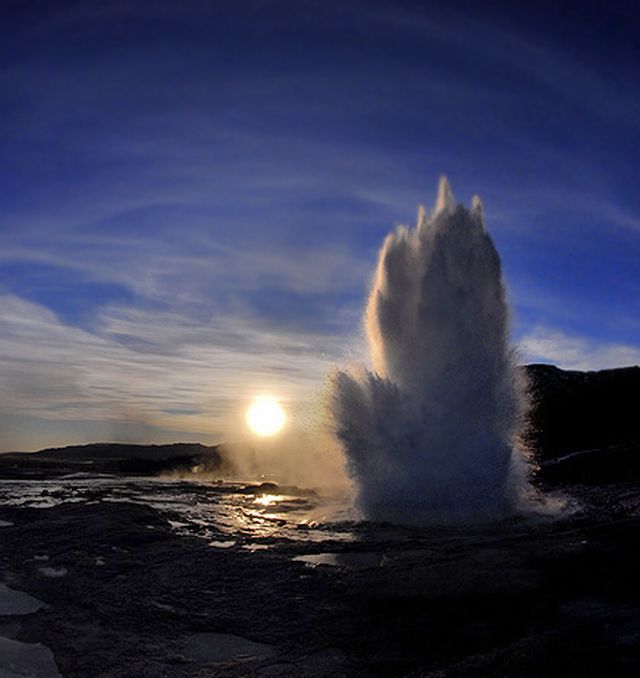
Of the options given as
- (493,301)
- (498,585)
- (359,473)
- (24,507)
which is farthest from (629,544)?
(24,507)

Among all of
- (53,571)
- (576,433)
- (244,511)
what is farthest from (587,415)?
(53,571)

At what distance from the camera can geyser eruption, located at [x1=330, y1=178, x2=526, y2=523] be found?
14766mm

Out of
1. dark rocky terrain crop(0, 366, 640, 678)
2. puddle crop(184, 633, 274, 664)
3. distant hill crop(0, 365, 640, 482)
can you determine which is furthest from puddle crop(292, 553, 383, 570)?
distant hill crop(0, 365, 640, 482)

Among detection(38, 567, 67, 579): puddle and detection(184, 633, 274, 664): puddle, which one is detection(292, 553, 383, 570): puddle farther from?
detection(38, 567, 67, 579): puddle

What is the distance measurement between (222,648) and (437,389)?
10.6 metres

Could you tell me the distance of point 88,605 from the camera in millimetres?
7414

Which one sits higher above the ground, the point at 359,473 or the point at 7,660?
the point at 359,473

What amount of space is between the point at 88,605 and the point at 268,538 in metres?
4.58

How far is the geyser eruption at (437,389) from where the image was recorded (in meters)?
14.8

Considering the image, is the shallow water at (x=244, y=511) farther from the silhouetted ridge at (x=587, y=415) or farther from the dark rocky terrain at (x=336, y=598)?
the silhouetted ridge at (x=587, y=415)

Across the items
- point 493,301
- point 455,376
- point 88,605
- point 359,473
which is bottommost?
point 88,605

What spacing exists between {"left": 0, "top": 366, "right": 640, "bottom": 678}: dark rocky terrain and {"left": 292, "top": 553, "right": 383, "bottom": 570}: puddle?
0.02 metres

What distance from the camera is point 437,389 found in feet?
50.9

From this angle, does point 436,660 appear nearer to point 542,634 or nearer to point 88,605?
point 542,634
